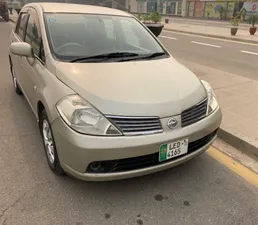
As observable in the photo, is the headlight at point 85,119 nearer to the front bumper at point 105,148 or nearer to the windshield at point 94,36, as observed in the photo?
the front bumper at point 105,148

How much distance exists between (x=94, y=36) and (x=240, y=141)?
2177 mm

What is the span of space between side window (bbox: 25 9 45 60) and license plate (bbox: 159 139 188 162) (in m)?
1.67

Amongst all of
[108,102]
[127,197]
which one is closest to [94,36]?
[108,102]

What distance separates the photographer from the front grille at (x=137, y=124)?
229cm

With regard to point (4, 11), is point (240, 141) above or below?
above

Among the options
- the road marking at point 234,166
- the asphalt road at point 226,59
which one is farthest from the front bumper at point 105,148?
the asphalt road at point 226,59

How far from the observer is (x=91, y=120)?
2.31m

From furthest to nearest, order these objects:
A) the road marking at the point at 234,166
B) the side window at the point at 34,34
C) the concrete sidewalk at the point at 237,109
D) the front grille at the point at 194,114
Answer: the concrete sidewalk at the point at 237,109 → the side window at the point at 34,34 → the road marking at the point at 234,166 → the front grille at the point at 194,114

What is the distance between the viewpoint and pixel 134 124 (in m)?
2.32

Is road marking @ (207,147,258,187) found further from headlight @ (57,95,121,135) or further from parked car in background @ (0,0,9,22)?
parked car in background @ (0,0,9,22)

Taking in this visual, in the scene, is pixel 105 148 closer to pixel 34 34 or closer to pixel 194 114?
pixel 194 114

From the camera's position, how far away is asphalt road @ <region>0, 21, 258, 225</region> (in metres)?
2.36

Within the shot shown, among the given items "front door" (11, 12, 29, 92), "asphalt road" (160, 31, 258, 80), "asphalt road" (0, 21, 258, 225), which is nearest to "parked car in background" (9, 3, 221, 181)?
"asphalt road" (0, 21, 258, 225)

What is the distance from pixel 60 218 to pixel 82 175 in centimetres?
38
